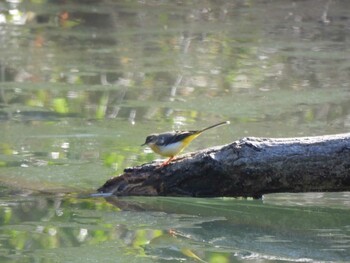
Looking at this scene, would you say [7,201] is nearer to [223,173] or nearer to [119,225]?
[119,225]

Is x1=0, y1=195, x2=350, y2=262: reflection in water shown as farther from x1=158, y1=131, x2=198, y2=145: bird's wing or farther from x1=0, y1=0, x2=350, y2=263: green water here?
x1=158, y1=131, x2=198, y2=145: bird's wing

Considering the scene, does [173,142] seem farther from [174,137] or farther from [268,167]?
[268,167]

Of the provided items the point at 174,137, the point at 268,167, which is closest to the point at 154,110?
the point at 174,137

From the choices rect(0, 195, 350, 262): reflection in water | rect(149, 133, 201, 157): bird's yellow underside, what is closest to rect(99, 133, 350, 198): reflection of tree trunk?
rect(0, 195, 350, 262): reflection in water

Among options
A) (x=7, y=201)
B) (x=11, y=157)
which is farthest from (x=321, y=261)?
(x=11, y=157)

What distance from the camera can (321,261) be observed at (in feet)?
20.4

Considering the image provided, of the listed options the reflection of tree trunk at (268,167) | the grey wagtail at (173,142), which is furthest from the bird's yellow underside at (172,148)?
the reflection of tree trunk at (268,167)

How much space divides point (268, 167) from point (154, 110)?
3.97 metres

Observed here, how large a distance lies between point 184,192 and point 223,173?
14.6 inches

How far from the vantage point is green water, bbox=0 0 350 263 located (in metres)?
6.73

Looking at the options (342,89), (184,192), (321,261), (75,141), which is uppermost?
(342,89)

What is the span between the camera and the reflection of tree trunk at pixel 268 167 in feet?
22.8

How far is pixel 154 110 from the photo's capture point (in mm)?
10883

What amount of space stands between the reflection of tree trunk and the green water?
0.65 ft
